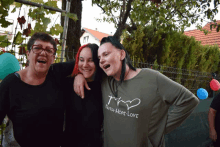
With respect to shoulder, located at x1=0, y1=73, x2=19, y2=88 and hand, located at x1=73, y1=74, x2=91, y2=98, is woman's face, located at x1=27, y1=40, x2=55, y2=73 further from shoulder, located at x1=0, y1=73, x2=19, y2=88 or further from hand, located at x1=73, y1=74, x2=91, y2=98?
hand, located at x1=73, y1=74, x2=91, y2=98

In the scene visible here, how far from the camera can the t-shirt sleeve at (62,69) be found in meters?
1.66

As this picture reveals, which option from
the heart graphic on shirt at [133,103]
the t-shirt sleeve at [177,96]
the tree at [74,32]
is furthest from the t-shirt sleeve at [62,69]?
the tree at [74,32]

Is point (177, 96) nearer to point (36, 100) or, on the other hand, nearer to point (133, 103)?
point (133, 103)

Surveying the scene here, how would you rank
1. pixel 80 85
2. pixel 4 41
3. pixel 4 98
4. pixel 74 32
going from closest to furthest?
pixel 4 98, pixel 80 85, pixel 4 41, pixel 74 32

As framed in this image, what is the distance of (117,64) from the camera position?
1563mm

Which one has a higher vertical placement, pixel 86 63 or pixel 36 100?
pixel 86 63

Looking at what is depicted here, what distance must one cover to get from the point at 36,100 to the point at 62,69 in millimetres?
481

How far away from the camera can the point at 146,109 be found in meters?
1.48

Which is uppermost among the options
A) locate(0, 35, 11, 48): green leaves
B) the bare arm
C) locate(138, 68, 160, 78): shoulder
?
locate(0, 35, 11, 48): green leaves

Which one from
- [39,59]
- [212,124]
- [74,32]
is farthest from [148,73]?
[74,32]

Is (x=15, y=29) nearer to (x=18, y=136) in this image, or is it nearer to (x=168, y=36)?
(x=18, y=136)

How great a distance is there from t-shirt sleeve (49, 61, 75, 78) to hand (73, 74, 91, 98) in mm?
171

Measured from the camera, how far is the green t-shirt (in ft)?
4.81

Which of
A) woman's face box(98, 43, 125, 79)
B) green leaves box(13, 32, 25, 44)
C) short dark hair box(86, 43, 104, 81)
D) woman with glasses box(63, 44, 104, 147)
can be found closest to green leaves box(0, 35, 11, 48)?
green leaves box(13, 32, 25, 44)
